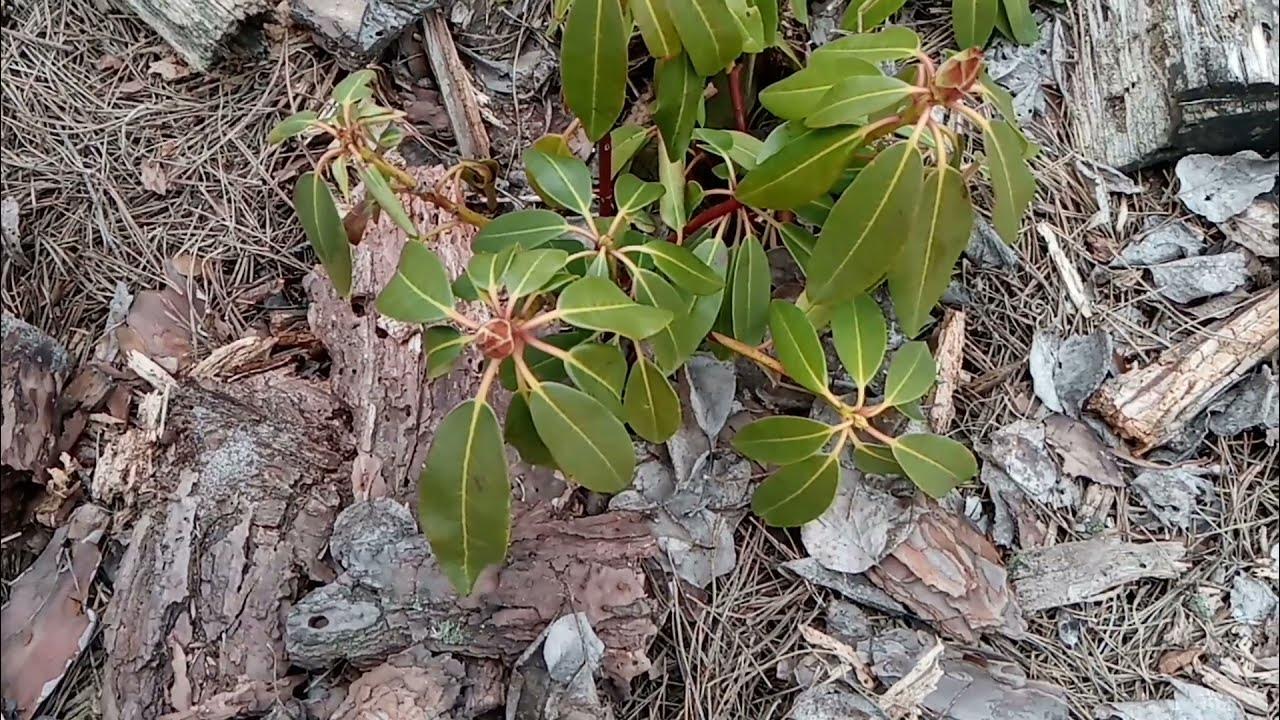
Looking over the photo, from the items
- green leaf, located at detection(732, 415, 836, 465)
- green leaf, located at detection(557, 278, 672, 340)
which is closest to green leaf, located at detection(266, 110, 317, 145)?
green leaf, located at detection(557, 278, 672, 340)

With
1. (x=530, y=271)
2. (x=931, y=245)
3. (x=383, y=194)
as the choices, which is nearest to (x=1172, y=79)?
(x=931, y=245)

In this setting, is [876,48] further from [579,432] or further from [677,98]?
[579,432]

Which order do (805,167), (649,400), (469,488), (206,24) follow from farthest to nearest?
(206,24) < (649,400) < (805,167) < (469,488)

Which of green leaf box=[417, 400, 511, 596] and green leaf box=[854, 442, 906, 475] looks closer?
green leaf box=[417, 400, 511, 596]

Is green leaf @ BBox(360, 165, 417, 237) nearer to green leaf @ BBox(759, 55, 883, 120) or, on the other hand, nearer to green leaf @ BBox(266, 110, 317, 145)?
green leaf @ BBox(266, 110, 317, 145)

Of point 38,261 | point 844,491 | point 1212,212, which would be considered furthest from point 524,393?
point 1212,212

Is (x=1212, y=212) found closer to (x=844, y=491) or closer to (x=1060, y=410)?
(x=1060, y=410)
